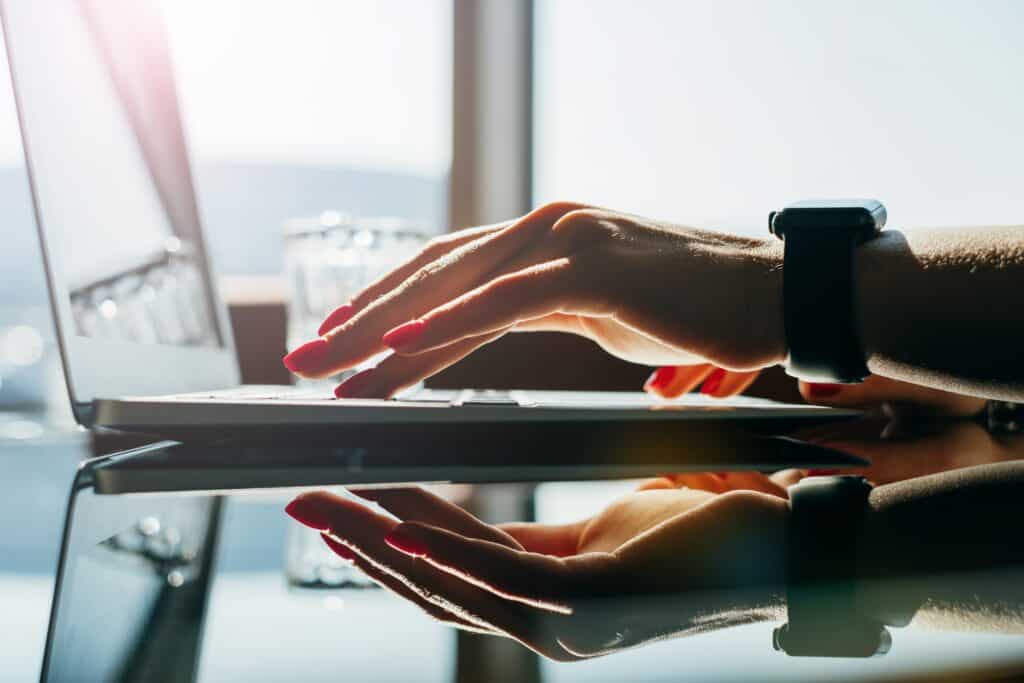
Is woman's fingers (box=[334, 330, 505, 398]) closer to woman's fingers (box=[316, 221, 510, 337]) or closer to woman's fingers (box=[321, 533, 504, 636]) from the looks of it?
woman's fingers (box=[316, 221, 510, 337])

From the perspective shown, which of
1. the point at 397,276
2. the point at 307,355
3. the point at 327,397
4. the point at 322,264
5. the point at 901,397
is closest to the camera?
the point at 327,397

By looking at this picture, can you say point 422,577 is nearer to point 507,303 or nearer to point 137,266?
point 507,303

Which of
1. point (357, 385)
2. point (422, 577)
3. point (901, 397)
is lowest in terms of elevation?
point (901, 397)

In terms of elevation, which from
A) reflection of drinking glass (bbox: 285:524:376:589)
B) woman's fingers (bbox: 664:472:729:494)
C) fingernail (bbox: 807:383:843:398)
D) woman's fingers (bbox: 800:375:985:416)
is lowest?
woman's fingers (bbox: 800:375:985:416)

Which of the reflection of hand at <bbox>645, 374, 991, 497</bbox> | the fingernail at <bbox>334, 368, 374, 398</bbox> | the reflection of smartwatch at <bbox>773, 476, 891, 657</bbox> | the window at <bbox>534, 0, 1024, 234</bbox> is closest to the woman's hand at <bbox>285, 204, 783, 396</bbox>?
the fingernail at <bbox>334, 368, 374, 398</bbox>

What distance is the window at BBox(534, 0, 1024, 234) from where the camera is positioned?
2838 mm

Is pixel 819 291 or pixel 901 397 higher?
pixel 819 291

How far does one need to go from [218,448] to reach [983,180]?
292 cm

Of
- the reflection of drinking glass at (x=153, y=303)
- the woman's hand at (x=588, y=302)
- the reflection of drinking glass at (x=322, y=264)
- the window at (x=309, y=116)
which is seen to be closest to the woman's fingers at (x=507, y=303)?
the woman's hand at (x=588, y=302)

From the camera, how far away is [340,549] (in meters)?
0.24

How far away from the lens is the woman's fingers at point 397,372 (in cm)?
64

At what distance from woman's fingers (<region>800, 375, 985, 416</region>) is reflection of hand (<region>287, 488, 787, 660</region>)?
62 cm

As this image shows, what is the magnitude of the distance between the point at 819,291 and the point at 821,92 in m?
2.56

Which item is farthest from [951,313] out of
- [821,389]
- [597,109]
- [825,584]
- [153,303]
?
[597,109]
